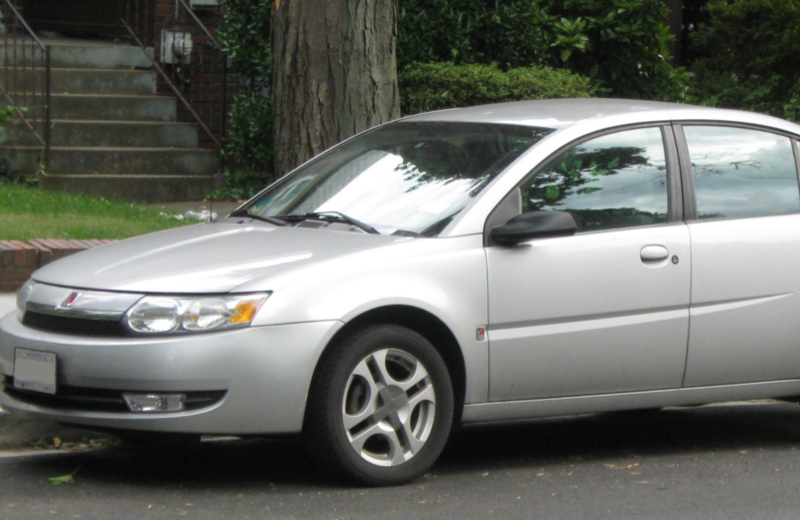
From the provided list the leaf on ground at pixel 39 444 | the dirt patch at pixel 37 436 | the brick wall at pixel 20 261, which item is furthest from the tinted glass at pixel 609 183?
the brick wall at pixel 20 261

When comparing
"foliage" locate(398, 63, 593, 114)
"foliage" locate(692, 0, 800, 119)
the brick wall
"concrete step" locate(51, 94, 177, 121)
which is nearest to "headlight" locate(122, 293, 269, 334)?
the brick wall

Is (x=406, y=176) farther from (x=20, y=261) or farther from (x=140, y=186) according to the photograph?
(x=140, y=186)

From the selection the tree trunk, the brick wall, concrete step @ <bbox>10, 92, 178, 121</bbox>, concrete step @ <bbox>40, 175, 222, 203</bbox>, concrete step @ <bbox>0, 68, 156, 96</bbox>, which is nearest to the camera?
the tree trunk

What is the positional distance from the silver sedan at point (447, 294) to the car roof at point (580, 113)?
19 millimetres

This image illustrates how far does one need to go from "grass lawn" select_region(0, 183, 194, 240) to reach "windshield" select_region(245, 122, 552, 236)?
11.0ft

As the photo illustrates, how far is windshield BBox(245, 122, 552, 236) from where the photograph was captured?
546 centimetres

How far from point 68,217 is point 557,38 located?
18.3 ft

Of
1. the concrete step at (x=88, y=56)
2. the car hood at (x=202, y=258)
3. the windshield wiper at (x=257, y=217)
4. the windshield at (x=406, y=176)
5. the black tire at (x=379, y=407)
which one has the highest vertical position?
the concrete step at (x=88, y=56)

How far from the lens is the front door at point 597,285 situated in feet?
17.5

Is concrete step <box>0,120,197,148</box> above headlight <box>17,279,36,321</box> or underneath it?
above

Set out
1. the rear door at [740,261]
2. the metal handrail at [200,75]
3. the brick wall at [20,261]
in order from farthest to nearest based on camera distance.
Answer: the metal handrail at [200,75] → the brick wall at [20,261] → the rear door at [740,261]

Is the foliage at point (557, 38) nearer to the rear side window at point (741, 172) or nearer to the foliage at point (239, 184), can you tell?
the foliage at point (239, 184)

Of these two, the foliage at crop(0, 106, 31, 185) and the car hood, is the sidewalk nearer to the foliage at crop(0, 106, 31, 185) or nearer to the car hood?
the car hood

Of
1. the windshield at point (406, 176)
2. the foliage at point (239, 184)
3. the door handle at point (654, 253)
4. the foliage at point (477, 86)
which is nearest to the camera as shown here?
the windshield at point (406, 176)
